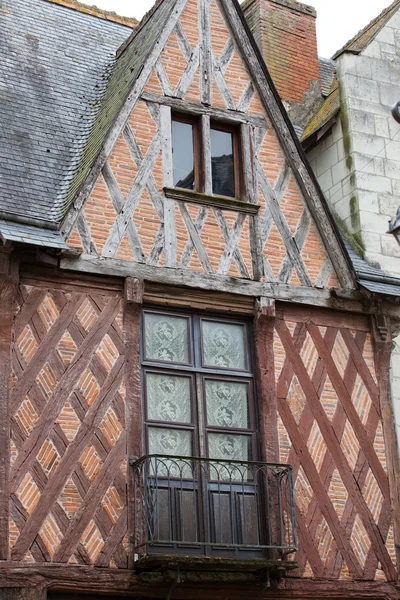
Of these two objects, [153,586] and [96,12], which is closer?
[153,586]

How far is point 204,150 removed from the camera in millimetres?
11430

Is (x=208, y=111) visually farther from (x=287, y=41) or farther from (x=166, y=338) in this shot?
(x=287, y=41)

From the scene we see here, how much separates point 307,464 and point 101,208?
2.97 metres

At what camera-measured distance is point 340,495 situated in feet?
35.7

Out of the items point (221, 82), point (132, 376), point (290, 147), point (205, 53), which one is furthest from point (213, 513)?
point (205, 53)

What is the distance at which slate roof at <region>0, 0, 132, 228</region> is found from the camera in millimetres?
10805

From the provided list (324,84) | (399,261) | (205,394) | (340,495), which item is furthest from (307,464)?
(324,84)

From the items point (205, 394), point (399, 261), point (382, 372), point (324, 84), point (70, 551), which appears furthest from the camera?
point (324, 84)

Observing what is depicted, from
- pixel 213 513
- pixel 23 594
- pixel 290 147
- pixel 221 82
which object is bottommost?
pixel 23 594

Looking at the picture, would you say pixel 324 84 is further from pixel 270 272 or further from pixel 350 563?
pixel 350 563

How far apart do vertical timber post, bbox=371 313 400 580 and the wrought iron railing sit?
119 centimetres

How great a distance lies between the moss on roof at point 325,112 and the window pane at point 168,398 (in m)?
3.78

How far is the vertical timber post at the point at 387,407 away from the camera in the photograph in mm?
11094

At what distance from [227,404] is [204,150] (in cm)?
247
